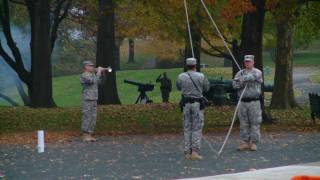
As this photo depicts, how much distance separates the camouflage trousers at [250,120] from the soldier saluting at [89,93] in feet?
13.7

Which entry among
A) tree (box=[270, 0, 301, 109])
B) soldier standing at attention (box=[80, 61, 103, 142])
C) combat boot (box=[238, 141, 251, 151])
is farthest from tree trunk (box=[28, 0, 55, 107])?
combat boot (box=[238, 141, 251, 151])

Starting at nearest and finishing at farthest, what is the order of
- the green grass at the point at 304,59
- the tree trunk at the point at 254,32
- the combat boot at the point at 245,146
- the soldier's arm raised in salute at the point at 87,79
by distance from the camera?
the combat boot at the point at 245,146, the soldier's arm raised in salute at the point at 87,79, the tree trunk at the point at 254,32, the green grass at the point at 304,59

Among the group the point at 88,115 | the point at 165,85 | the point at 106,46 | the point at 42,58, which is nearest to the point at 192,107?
the point at 88,115

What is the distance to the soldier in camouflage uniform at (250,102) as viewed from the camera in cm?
1638

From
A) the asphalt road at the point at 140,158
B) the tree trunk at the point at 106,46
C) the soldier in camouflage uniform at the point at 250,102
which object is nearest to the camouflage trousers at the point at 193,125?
the asphalt road at the point at 140,158

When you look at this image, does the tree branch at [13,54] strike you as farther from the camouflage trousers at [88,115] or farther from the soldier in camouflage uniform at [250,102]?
the soldier in camouflage uniform at [250,102]

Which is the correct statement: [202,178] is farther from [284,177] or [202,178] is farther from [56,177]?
[56,177]

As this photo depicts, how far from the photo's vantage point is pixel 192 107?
15211mm

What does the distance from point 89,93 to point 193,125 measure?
15.2ft

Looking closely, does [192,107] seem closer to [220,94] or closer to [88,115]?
[88,115]

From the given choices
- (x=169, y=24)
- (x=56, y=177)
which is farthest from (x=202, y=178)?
(x=169, y=24)

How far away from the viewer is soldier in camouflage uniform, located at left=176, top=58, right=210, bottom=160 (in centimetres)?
1520

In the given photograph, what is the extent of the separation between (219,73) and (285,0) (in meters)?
38.6

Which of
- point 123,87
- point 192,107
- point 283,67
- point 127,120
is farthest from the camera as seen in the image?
point 123,87
